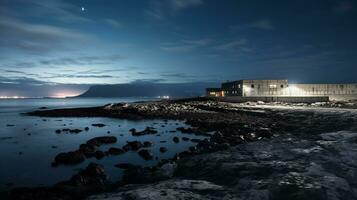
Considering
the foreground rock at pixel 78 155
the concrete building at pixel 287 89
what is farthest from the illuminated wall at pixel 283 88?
the foreground rock at pixel 78 155

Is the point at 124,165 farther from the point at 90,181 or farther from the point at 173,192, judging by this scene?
the point at 173,192

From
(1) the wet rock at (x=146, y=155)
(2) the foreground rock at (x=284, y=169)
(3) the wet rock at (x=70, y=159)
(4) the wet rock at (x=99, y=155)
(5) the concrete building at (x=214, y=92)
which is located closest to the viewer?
(2) the foreground rock at (x=284, y=169)

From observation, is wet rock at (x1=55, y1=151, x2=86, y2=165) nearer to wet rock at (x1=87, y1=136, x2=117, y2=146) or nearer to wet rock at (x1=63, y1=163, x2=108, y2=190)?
wet rock at (x1=63, y1=163, x2=108, y2=190)

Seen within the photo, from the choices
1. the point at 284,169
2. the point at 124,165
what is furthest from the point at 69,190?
the point at 284,169

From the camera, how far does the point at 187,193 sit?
30.1 feet

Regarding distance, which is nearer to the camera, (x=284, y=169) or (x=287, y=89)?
(x=284, y=169)

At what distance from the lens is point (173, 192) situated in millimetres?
9281

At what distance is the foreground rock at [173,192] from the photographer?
8.88 meters

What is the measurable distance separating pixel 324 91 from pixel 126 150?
7576 cm

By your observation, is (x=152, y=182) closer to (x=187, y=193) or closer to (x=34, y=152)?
(x=187, y=193)

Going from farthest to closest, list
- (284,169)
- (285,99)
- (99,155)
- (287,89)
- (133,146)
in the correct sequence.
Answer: (287,89), (285,99), (133,146), (99,155), (284,169)

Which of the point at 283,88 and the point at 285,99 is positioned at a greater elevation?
the point at 283,88

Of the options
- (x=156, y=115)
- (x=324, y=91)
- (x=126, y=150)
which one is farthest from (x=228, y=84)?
(x=126, y=150)

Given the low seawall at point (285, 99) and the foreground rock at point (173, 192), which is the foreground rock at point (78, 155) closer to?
the foreground rock at point (173, 192)
